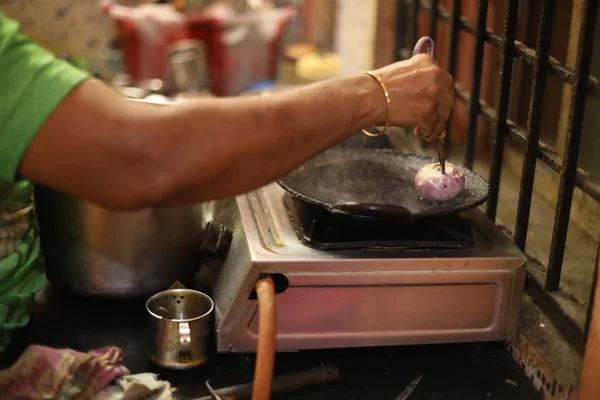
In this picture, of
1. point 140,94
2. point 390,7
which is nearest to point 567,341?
point 140,94

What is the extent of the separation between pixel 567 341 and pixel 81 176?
0.68 metres

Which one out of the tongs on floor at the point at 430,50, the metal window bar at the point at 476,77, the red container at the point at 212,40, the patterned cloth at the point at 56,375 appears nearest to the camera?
the patterned cloth at the point at 56,375

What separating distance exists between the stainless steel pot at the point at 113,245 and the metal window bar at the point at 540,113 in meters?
0.51

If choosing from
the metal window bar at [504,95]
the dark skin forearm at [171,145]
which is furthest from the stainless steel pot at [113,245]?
the metal window bar at [504,95]

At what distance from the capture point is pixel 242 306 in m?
1.06

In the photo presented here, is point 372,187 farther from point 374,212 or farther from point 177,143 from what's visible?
point 177,143

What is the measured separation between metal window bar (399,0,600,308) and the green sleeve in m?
0.64

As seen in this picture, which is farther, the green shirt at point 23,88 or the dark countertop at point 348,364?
the dark countertop at point 348,364

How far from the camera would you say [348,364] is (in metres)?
1.12

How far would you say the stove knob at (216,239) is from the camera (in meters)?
1.22

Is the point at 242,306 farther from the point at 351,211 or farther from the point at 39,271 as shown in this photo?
the point at 39,271

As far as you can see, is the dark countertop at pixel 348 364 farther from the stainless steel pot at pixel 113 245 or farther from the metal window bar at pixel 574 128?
the metal window bar at pixel 574 128

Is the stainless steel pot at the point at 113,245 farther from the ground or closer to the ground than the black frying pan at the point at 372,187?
closer to the ground

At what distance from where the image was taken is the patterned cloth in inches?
39.6
